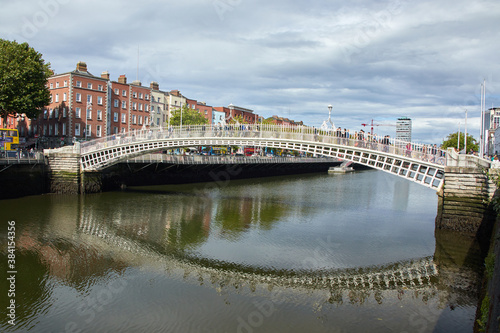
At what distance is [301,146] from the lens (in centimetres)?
2117

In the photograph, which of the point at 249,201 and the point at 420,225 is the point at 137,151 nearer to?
the point at 249,201

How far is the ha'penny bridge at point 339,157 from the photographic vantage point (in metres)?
15.7

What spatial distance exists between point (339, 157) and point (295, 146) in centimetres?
325

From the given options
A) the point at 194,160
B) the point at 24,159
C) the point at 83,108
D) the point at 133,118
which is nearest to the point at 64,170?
the point at 24,159

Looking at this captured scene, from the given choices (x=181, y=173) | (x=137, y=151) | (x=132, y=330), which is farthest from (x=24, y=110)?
(x=132, y=330)

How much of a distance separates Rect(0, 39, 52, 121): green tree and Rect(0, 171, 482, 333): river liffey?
1263cm

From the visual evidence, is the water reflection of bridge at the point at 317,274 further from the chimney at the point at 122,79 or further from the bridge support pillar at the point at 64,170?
the chimney at the point at 122,79

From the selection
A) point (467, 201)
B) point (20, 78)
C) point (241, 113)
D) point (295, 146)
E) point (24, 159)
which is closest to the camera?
point (467, 201)

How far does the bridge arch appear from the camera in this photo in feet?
57.9

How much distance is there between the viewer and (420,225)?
62.3 feet

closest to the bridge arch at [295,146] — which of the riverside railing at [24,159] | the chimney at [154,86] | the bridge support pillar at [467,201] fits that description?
the bridge support pillar at [467,201]

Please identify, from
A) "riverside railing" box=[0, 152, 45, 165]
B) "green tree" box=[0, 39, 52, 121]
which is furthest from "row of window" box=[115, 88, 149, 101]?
"riverside railing" box=[0, 152, 45, 165]

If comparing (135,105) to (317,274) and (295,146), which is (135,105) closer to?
(295,146)

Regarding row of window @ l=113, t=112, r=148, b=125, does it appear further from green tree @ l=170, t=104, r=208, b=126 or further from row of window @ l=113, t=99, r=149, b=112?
green tree @ l=170, t=104, r=208, b=126
